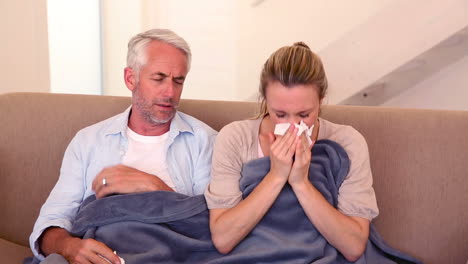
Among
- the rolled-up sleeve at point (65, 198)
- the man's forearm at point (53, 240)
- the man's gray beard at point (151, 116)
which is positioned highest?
the man's gray beard at point (151, 116)

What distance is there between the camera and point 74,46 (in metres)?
3.14

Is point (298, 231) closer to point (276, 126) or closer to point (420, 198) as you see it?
point (276, 126)

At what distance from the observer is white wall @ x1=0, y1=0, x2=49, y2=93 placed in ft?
8.81

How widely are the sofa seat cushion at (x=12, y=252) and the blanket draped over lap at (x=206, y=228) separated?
32 centimetres

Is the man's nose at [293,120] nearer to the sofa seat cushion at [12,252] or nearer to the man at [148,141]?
the man at [148,141]

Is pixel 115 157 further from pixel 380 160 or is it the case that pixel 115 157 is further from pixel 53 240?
pixel 380 160

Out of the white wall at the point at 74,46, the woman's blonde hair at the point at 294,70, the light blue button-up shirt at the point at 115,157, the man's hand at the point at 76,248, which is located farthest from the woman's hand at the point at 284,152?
the white wall at the point at 74,46

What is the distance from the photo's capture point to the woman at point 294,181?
1.44 meters

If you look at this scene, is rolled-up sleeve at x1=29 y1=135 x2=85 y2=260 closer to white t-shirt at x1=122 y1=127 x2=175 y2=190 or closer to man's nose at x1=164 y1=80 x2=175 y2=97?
white t-shirt at x1=122 y1=127 x2=175 y2=190

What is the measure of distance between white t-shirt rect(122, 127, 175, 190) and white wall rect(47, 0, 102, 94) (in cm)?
135

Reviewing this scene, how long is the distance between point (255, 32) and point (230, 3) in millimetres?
243

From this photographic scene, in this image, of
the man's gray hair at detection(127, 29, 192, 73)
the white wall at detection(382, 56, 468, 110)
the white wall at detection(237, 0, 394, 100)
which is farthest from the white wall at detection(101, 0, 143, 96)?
the white wall at detection(382, 56, 468, 110)

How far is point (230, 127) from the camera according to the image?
64.6 inches

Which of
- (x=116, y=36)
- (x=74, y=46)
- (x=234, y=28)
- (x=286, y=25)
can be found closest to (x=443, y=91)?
(x=286, y=25)
